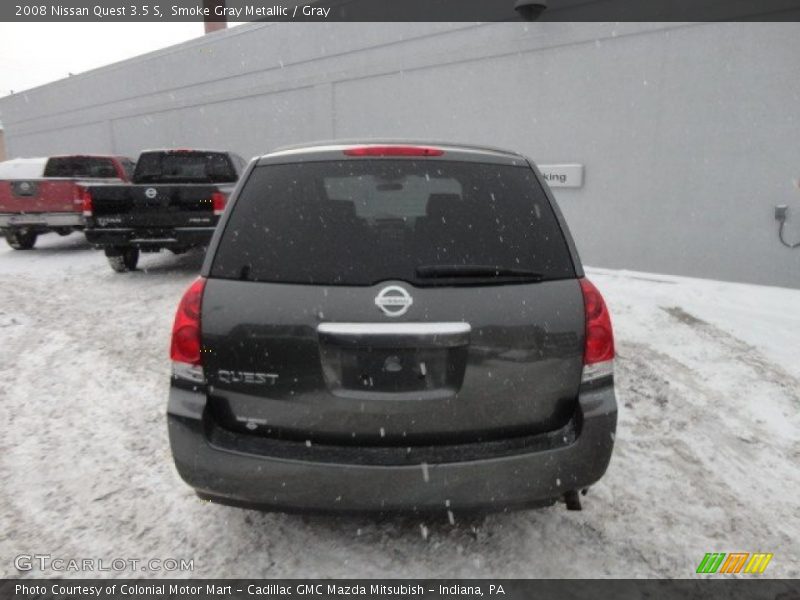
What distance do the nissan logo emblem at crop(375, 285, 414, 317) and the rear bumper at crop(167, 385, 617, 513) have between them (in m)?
0.60

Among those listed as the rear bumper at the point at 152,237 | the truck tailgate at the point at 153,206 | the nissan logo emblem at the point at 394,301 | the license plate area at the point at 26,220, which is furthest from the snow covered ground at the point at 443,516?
the license plate area at the point at 26,220

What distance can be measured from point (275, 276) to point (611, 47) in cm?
837

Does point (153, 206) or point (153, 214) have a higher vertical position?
point (153, 206)

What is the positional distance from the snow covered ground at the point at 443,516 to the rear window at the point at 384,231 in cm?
109

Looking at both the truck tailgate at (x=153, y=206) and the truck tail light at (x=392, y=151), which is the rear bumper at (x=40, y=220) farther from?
the truck tail light at (x=392, y=151)

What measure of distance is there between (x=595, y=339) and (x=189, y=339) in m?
1.70

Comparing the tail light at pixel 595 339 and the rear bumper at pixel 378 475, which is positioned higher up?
the tail light at pixel 595 339

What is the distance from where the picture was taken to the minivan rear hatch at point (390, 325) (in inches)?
77.7

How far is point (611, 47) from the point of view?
8.28 meters

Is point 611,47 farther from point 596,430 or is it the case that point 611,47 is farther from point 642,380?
point 596,430

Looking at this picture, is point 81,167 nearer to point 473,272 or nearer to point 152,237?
point 152,237

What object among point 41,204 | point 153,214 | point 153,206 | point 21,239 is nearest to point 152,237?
point 153,214

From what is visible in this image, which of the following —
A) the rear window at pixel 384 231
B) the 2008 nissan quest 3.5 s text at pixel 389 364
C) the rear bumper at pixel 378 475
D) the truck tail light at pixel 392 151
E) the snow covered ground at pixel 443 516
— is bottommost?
the snow covered ground at pixel 443 516

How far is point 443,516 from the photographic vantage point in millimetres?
2049
